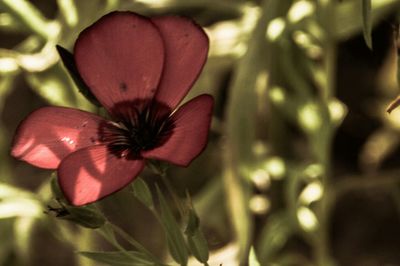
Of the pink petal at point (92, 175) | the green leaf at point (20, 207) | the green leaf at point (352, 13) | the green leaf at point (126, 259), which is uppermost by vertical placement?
the pink petal at point (92, 175)

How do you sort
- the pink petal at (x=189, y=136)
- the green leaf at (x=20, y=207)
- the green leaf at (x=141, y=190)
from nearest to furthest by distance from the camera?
1. the pink petal at (x=189, y=136)
2. the green leaf at (x=141, y=190)
3. the green leaf at (x=20, y=207)

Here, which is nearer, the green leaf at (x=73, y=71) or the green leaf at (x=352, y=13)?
the green leaf at (x=73, y=71)

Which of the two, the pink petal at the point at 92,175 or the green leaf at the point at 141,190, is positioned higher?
the pink petal at the point at 92,175

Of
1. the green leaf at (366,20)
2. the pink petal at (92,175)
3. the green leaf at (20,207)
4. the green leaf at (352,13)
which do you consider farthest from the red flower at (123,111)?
the green leaf at (352,13)

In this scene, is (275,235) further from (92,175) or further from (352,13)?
(92,175)

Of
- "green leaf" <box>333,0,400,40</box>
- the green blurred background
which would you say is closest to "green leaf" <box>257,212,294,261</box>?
the green blurred background

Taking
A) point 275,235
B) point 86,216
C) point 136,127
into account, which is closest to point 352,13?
point 275,235

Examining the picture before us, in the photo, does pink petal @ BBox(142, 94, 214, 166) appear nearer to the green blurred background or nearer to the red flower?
the red flower

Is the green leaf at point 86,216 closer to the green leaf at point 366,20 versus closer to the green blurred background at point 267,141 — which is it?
the green blurred background at point 267,141
